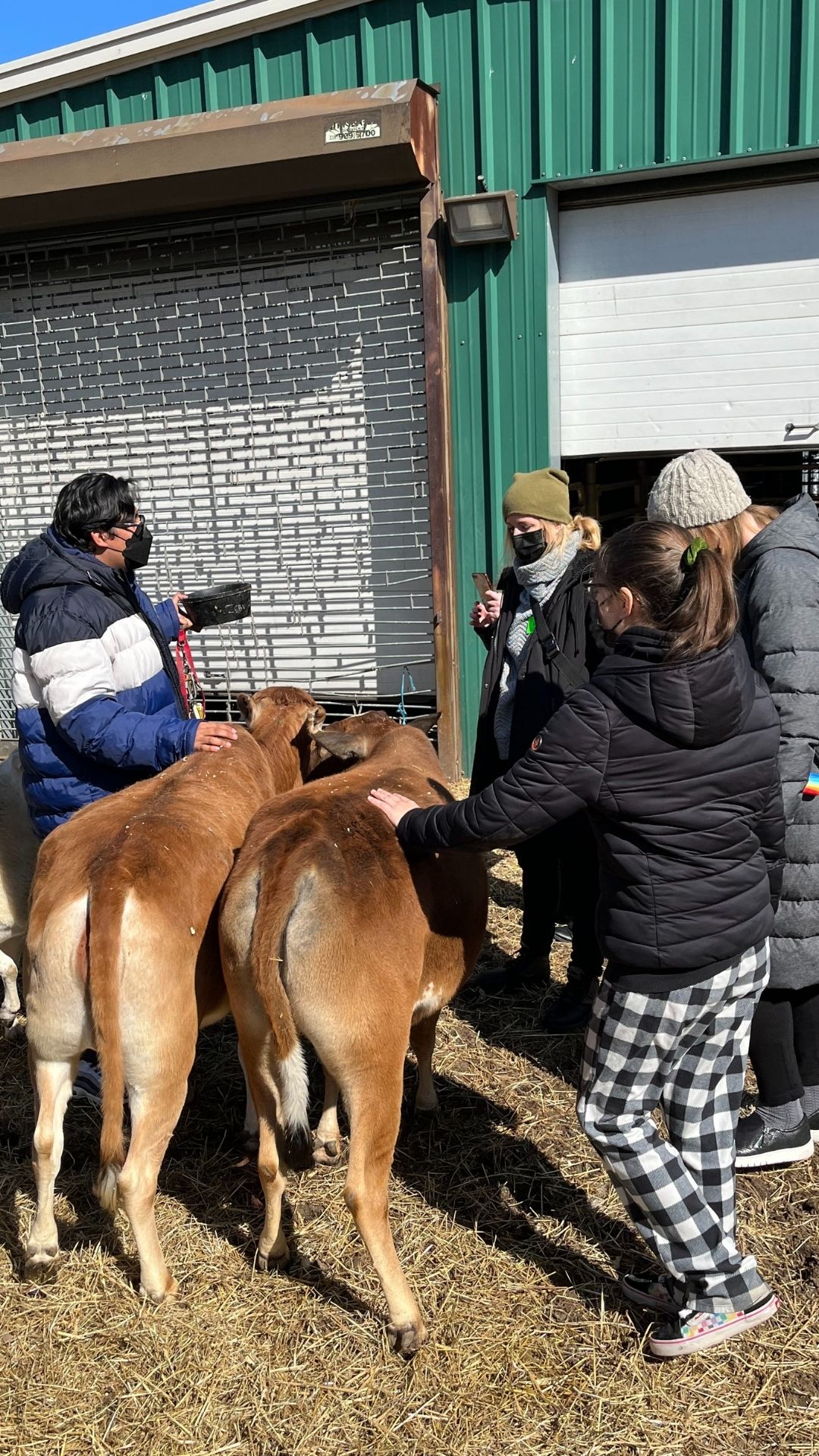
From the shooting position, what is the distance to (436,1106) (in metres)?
4.18

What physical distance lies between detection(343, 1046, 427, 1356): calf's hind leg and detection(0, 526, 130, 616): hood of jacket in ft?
6.59

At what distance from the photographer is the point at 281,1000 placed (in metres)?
2.91

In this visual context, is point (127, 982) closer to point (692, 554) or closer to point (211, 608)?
point (692, 554)

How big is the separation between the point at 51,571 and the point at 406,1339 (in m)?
2.66

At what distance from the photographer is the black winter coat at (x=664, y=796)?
8.48ft

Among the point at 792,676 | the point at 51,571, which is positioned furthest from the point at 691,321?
the point at 51,571

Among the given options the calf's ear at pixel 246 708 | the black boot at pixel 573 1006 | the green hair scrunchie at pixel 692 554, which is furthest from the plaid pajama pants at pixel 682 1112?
the calf's ear at pixel 246 708

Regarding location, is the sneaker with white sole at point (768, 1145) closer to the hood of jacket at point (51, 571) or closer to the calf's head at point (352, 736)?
the calf's head at point (352, 736)

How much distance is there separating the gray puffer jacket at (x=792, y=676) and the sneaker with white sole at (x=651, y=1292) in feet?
3.15

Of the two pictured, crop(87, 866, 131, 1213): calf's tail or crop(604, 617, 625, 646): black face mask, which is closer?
crop(604, 617, 625, 646): black face mask

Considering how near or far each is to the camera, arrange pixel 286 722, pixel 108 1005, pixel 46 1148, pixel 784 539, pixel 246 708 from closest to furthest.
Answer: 1. pixel 108 1005
2. pixel 46 1148
3. pixel 784 539
4. pixel 286 722
5. pixel 246 708

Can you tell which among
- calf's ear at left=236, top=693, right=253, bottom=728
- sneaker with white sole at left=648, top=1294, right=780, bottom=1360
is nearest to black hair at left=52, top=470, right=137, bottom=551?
calf's ear at left=236, top=693, right=253, bottom=728

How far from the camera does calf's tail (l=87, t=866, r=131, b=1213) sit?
3.00 metres

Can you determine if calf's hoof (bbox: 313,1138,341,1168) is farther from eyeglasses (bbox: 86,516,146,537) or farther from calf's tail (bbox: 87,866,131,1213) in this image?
eyeglasses (bbox: 86,516,146,537)
